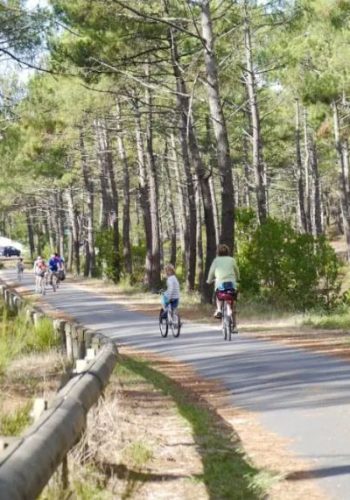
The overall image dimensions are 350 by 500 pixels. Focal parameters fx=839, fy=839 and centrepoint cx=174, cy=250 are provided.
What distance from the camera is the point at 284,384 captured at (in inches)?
383

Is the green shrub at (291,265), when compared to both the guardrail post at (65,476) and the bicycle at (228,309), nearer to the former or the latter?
the bicycle at (228,309)

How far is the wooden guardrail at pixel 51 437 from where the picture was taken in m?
3.32

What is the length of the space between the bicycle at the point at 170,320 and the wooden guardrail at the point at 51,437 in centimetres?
922

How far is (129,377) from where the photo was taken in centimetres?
1068

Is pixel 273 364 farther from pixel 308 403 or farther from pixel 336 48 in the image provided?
pixel 336 48

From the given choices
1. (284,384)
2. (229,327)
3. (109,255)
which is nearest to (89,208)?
(109,255)

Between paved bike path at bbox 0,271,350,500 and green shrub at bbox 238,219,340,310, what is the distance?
3.27 m

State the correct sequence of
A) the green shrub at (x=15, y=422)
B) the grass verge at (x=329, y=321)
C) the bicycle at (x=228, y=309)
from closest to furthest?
the green shrub at (x=15, y=422), the bicycle at (x=228, y=309), the grass verge at (x=329, y=321)

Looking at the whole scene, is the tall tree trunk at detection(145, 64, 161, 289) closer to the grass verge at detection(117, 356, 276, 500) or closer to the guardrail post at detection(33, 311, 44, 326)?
the guardrail post at detection(33, 311, 44, 326)

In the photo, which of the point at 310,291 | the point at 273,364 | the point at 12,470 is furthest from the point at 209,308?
the point at 12,470

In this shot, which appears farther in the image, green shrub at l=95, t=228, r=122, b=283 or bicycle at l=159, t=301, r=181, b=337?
green shrub at l=95, t=228, r=122, b=283

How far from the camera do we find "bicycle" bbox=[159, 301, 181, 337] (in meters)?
16.6

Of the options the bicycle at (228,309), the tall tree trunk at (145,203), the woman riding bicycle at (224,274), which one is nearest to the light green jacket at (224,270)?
the woman riding bicycle at (224,274)

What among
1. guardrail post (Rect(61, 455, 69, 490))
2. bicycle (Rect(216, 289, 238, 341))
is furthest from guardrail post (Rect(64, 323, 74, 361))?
guardrail post (Rect(61, 455, 69, 490))
